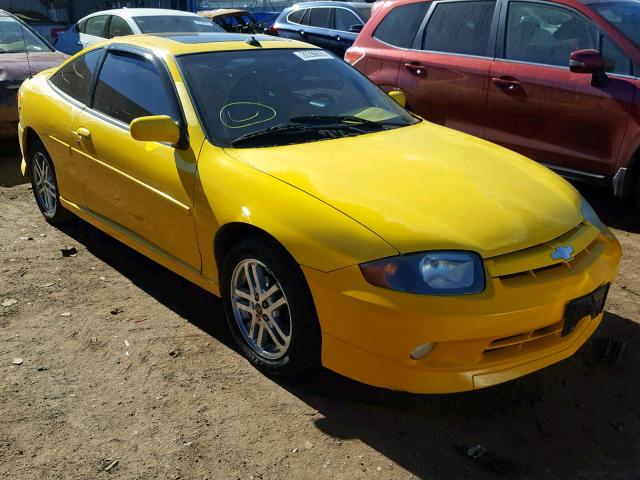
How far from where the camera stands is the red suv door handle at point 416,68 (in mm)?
6395

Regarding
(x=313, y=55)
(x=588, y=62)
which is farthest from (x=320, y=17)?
(x=313, y=55)

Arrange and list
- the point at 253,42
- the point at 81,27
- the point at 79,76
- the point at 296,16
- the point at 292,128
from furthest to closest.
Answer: the point at 296,16 < the point at 81,27 < the point at 79,76 < the point at 253,42 < the point at 292,128

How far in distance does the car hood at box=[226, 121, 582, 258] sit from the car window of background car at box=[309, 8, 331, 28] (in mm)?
9443

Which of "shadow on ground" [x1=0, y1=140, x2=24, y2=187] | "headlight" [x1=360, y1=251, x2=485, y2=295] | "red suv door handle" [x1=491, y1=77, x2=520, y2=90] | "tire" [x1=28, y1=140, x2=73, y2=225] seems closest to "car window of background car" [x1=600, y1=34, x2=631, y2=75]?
"red suv door handle" [x1=491, y1=77, x2=520, y2=90]

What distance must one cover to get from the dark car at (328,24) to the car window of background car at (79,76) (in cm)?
785

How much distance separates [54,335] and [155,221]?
83 centimetres

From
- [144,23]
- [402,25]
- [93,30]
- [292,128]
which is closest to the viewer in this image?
[292,128]

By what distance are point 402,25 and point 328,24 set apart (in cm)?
624

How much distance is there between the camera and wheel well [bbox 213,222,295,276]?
127 inches

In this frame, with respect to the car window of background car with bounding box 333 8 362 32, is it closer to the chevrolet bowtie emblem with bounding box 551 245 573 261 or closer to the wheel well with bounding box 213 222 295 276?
the wheel well with bounding box 213 222 295 276

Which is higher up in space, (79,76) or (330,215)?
(79,76)

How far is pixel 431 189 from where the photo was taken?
3186 mm

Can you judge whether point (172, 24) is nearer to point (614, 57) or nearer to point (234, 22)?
point (614, 57)

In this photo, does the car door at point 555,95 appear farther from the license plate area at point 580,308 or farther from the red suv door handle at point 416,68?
the license plate area at point 580,308
